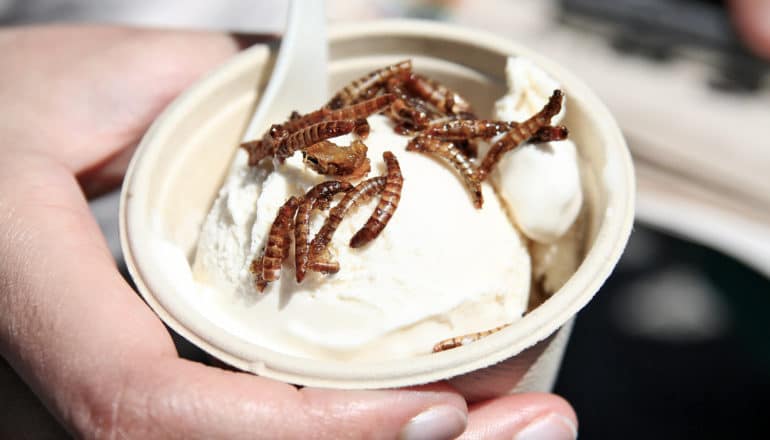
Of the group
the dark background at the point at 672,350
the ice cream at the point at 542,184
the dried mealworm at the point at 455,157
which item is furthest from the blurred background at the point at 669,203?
the dried mealworm at the point at 455,157

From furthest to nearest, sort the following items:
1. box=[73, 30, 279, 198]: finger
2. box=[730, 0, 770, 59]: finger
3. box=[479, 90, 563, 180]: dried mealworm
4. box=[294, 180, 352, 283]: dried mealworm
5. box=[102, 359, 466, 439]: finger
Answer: box=[730, 0, 770, 59]: finger, box=[73, 30, 279, 198]: finger, box=[479, 90, 563, 180]: dried mealworm, box=[294, 180, 352, 283]: dried mealworm, box=[102, 359, 466, 439]: finger

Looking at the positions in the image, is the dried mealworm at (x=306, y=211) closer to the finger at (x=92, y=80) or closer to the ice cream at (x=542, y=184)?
the ice cream at (x=542, y=184)

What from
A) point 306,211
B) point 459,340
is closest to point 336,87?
point 306,211

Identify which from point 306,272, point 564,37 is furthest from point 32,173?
point 564,37

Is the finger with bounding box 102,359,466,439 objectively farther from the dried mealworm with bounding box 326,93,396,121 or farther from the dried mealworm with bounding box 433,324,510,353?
the dried mealworm with bounding box 326,93,396,121

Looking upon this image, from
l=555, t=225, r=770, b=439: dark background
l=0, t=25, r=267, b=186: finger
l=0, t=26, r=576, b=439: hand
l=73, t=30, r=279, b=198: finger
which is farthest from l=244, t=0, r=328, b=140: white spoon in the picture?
Result: l=555, t=225, r=770, b=439: dark background

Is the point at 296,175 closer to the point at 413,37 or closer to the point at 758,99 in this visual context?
the point at 413,37
